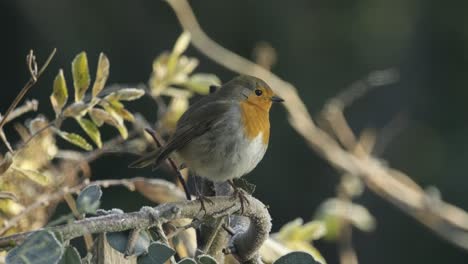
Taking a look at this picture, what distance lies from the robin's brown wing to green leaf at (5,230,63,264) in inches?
34.7

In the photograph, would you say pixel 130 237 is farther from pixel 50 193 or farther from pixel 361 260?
pixel 361 260

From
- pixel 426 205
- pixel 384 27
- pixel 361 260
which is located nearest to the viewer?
pixel 426 205

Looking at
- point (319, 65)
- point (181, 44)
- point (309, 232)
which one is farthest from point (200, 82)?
point (319, 65)

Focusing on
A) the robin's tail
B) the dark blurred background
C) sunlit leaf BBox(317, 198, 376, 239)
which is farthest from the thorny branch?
the dark blurred background

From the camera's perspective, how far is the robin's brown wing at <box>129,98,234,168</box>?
1852 millimetres

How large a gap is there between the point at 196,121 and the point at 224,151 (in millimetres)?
94

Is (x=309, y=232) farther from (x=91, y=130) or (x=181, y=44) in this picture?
(x=91, y=130)

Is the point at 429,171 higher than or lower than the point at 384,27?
lower

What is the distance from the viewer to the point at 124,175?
9047 millimetres

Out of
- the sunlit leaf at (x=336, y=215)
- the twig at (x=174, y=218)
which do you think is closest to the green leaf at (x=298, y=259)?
the twig at (x=174, y=218)

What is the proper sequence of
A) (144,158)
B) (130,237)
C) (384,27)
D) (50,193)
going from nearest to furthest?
(130,237) < (50,193) < (144,158) < (384,27)

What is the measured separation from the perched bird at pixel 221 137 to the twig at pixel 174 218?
1.60 ft

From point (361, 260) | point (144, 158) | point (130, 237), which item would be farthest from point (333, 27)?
point (130, 237)

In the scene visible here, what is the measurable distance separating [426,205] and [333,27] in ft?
A: 29.8
